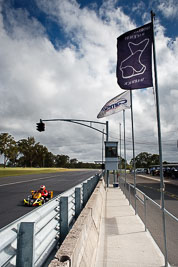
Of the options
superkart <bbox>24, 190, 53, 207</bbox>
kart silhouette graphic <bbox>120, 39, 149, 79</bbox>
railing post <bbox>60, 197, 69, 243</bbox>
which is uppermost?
kart silhouette graphic <bbox>120, 39, 149, 79</bbox>

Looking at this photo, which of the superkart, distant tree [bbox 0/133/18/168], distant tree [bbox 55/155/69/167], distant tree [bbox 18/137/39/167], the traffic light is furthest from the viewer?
distant tree [bbox 55/155/69/167]

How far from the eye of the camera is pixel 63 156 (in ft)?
623

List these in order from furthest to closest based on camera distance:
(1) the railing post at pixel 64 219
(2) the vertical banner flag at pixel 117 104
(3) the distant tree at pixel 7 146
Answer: (3) the distant tree at pixel 7 146, (2) the vertical banner flag at pixel 117 104, (1) the railing post at pixel 64 219

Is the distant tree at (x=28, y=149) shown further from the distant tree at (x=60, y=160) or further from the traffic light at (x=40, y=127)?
the traffic light at (x=40, y=127)

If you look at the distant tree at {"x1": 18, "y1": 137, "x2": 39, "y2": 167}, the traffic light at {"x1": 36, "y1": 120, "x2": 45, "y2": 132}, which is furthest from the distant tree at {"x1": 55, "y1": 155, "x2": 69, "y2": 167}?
the traffic light at {"x1": 36, "y1": 120, "x2": 45, "y2": 132}

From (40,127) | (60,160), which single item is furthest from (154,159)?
(40,127)

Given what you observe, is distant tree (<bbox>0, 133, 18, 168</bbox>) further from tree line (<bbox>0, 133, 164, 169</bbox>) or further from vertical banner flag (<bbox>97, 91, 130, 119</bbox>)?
vertical banner flag (<bbox>97, 91, 130, 119</bbox>)

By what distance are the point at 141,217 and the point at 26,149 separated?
138423 millimetres

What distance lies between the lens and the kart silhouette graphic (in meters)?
6.42

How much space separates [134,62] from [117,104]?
261 inches

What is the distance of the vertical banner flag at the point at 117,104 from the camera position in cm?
1220

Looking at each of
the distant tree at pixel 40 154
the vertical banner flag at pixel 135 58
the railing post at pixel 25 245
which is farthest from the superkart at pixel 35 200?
the distant tree at pixel 40 154

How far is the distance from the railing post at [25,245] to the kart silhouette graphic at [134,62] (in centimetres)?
524

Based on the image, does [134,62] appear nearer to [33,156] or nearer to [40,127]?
[40,127]
